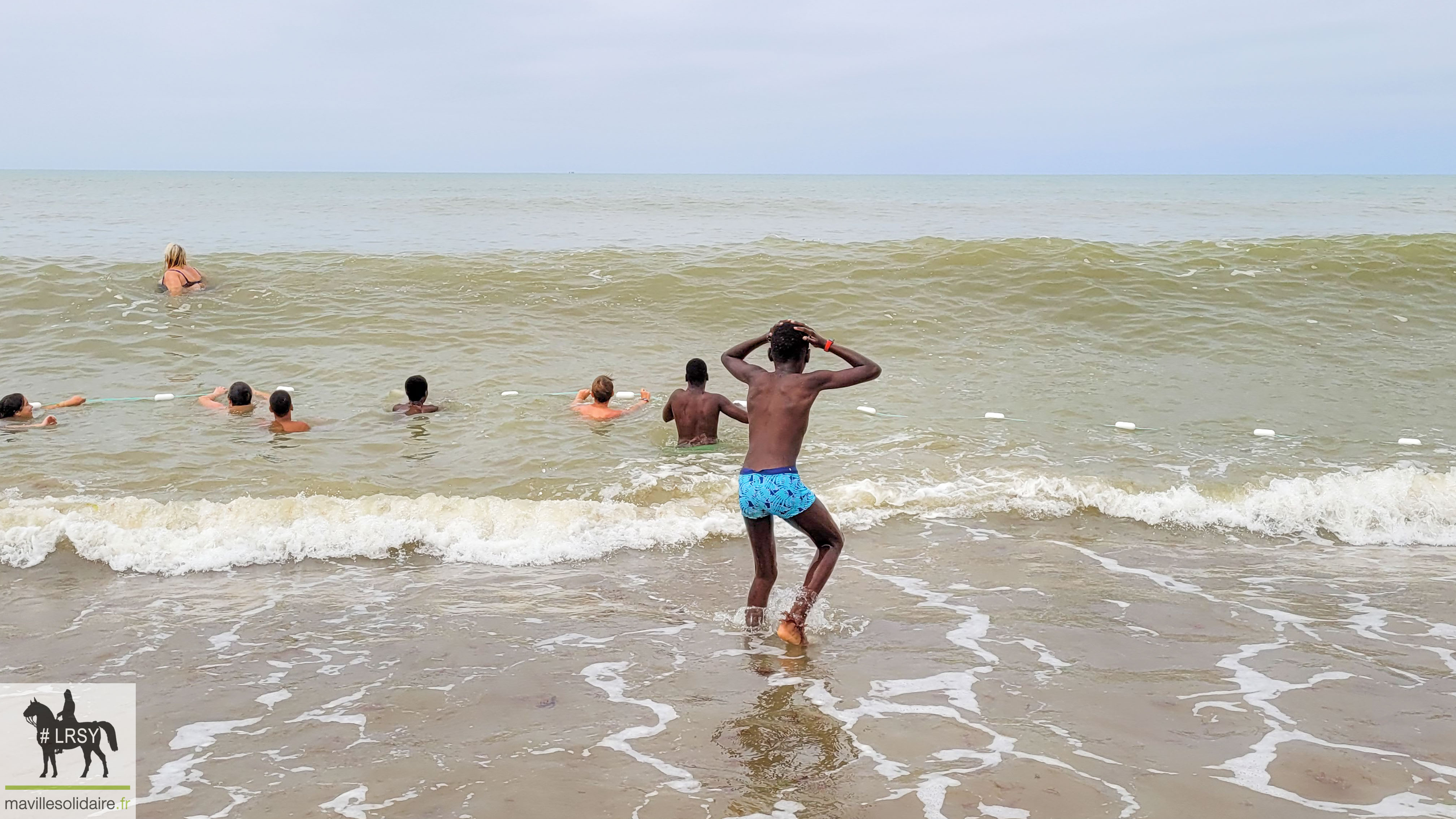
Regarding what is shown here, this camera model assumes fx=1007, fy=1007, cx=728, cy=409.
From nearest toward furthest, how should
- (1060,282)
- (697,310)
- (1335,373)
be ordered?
(1335,373) < (697,310) < (1060,282)

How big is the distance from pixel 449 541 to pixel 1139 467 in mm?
5977

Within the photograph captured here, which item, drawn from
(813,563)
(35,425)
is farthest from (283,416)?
(813,563)

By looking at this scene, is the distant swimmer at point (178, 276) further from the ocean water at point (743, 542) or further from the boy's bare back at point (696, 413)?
the boy's bare back at point (696, 413)

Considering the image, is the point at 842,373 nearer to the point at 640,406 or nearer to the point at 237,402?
the point at 640,406

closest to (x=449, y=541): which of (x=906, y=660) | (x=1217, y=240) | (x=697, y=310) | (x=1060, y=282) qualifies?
(x=906, y=660)

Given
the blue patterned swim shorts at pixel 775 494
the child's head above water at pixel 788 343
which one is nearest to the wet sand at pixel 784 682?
the blue patterned swim shorts at pixel 775 494

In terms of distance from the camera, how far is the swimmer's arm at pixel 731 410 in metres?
9.02

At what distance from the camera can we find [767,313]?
16094 mm

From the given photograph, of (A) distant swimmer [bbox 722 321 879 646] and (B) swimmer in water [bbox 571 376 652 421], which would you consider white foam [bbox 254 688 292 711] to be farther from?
(B) swimmer in water [bbox 571 376 652 421]

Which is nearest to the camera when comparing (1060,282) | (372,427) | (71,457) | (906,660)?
(906,660)

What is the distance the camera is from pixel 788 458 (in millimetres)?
5234

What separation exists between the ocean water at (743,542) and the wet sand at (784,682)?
0.03 metres

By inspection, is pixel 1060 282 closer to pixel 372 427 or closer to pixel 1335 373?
pixel 1335 373

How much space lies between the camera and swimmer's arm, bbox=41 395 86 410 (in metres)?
10.5
